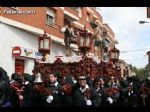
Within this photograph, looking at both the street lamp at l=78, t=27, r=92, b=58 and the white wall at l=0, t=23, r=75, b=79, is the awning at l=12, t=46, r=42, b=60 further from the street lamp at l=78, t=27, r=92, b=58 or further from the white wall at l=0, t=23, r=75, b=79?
the street lamp at l=78, t=27, r=92, b=58

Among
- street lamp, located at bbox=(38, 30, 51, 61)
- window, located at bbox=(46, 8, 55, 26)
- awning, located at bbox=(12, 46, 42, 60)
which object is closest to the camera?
street lamp, located at bbox=(38, 30, 51, 61)

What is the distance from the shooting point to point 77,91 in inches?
217

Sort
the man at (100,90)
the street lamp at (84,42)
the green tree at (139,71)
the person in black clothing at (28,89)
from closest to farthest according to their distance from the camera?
the person in black clothing at (28,89) < the man at (100,90) < the street lamp at (84,42) < the green tree at (139,71)

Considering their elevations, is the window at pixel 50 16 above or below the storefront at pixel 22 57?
above

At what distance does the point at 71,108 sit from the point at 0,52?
9.81 m

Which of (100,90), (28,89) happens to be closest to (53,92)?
(28,89)

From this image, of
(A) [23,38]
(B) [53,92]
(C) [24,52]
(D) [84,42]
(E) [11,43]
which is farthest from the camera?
(A) [23,38]

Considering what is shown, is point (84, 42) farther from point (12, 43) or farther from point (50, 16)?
point (50, 16)

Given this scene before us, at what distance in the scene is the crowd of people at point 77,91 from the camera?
552 centimetres

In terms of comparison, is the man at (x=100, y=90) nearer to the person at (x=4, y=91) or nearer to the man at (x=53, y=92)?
the man at (x=53, y=92)

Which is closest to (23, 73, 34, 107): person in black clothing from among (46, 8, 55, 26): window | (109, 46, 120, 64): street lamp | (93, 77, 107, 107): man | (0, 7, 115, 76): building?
(93, 77, 107, 107): man

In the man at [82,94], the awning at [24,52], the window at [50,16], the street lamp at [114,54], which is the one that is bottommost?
the man at [82,94]

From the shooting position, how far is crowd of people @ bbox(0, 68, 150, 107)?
5.52 m

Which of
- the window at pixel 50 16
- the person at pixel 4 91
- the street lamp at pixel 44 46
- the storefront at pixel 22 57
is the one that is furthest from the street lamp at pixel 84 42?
the window at pixel 50 16
